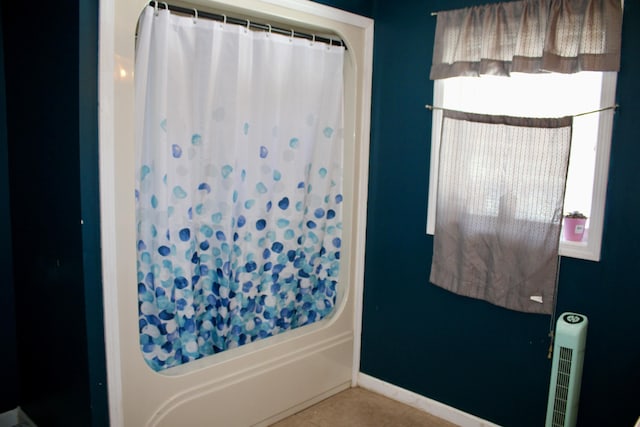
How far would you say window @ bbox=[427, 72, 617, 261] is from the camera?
2188 mm

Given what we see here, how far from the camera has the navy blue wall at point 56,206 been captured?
6.15 feet

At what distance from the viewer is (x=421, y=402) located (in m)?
2.86

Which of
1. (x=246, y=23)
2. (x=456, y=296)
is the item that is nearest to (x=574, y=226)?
(x=456, y=296)

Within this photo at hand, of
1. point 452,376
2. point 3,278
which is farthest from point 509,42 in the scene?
point 3,278

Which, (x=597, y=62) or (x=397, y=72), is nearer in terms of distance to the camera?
(x=597, y=62)

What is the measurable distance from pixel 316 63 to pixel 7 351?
6.80 ft

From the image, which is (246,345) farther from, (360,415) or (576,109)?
(576,109)

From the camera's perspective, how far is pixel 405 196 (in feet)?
9.34

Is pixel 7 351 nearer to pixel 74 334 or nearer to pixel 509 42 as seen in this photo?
pixel 74 334

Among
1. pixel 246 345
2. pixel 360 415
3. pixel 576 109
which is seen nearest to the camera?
pixel 576 109

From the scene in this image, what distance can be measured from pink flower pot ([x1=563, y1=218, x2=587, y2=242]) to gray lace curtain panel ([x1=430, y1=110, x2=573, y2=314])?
7 centimetres

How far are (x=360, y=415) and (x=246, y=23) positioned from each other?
6.85 ft

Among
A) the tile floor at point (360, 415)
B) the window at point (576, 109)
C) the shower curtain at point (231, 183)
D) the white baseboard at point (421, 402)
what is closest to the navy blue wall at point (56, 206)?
the shower curtain at point (231, 183)

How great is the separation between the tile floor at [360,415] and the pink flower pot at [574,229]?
1164mm
